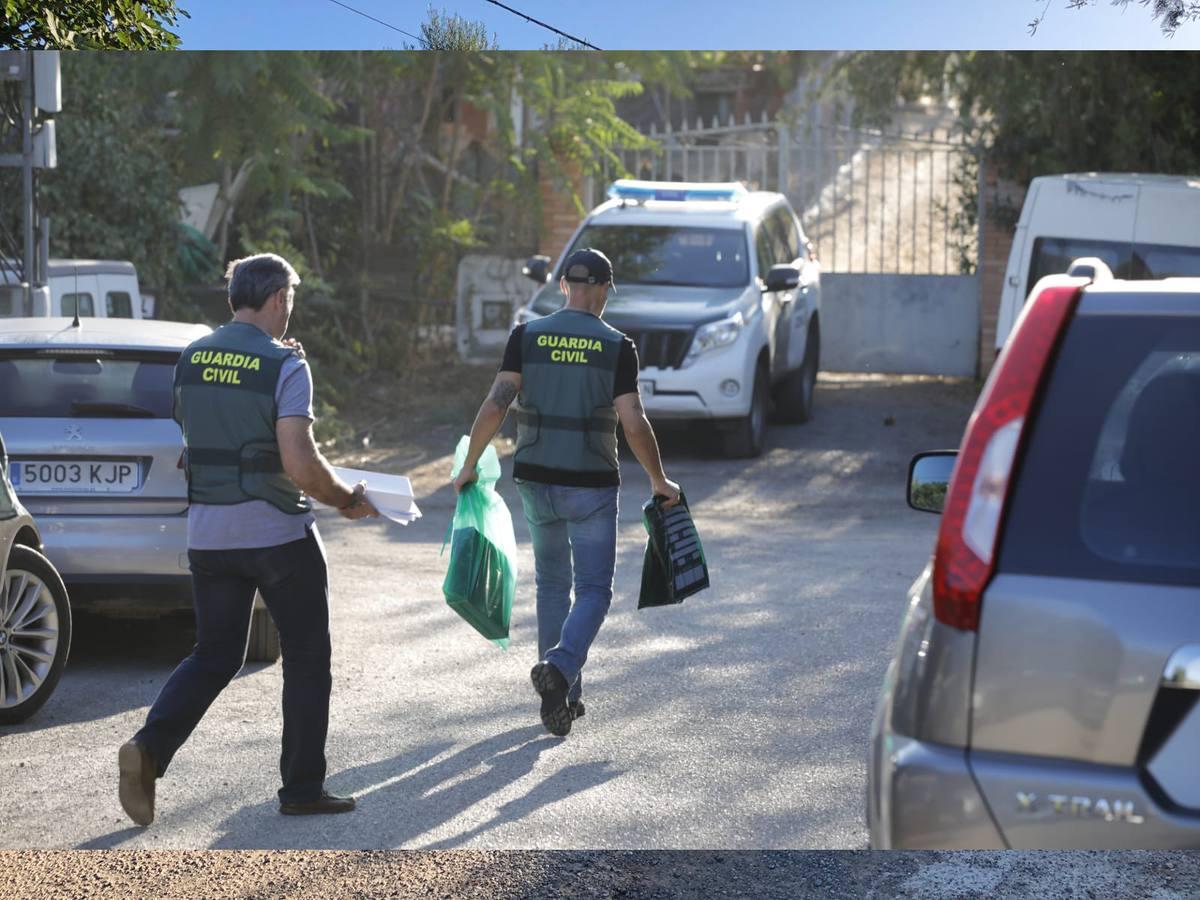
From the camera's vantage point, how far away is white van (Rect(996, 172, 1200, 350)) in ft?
17.5

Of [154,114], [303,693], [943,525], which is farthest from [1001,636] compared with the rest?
[154,114]

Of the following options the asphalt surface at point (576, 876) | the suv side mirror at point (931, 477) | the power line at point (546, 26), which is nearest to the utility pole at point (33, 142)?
the power line at point (546, 26)

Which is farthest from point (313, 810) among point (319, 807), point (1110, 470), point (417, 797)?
point (1110, 470)

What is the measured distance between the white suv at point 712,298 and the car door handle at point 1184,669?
10.8 ft

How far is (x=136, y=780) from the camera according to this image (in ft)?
14.6

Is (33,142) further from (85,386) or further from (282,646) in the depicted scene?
(282,646)

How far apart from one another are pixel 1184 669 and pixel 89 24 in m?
4.12

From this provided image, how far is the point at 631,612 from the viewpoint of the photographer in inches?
278

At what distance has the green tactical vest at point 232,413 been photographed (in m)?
4.41

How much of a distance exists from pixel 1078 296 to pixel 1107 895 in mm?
2903

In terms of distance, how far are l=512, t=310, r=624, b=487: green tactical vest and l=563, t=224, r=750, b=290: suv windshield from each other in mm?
1271

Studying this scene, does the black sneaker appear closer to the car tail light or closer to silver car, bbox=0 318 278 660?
silver car, bbox=0 318 278 660

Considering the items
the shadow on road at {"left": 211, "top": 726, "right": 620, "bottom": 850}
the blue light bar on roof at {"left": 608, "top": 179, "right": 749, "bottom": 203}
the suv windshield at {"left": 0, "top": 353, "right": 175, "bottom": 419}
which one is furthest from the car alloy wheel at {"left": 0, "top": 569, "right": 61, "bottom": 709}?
the blue light bar on roof at {"left": 608, "top": 179, "right": 749, "bottom": 203}

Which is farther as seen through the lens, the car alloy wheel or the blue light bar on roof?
the blue light bar on roof
